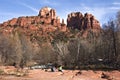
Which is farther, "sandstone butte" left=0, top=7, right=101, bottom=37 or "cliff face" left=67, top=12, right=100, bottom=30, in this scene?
"cliff face" left=67, top=12, right=100, bottom=30

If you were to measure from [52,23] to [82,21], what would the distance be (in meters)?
17.9

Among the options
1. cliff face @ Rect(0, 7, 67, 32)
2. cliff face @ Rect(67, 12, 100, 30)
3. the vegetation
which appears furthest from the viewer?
cliff face @ Rect(67, 12, 100, 30)

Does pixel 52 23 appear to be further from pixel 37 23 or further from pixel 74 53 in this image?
pixel 74 53

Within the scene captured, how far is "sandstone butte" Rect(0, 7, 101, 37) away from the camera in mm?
166613

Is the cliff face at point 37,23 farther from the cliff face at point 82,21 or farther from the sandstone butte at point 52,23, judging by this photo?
the cliff face at point 82,21

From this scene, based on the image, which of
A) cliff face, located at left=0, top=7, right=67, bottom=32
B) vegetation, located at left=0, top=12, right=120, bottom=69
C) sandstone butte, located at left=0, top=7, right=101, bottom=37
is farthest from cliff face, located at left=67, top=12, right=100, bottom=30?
vegetation, located at left=0, top=12, right=120, bottom=69

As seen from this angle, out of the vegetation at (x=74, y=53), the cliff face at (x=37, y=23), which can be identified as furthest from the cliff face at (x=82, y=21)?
the vegetation at (x=74, y=53)

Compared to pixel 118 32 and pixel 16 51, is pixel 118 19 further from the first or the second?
pixel 16 51

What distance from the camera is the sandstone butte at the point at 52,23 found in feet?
547

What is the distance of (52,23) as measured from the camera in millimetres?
178875

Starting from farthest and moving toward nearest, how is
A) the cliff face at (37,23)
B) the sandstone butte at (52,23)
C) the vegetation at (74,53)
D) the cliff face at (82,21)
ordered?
the cliff face at (82,21)
the cliff face at (37,23)
the sandstone butte at (52,23)
the vegetation at (74,53)

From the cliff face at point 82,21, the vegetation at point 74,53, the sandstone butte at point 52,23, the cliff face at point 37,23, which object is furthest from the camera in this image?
the cliff face at point 82,21

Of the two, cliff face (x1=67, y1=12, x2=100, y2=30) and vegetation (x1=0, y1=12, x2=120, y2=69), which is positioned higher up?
cliff face (x1=67, y1=12, x2=100, y2=30)

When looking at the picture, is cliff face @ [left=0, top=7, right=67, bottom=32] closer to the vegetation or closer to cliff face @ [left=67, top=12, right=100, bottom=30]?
cliff face @ [left=67, top=12, right=100, bottom=30]
